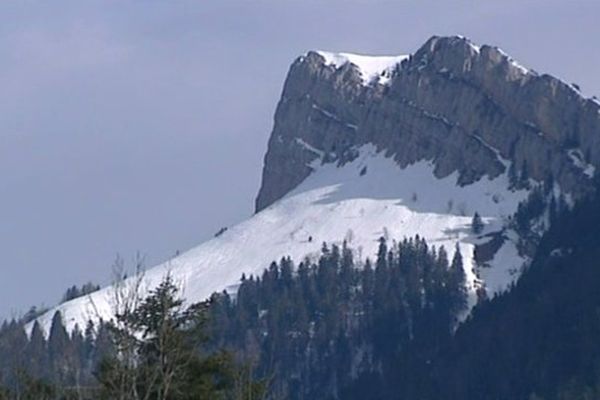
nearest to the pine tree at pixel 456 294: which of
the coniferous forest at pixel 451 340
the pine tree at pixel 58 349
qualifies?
the coniferous forest at pixel 451 340

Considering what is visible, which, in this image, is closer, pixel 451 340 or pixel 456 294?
pixel 451 340

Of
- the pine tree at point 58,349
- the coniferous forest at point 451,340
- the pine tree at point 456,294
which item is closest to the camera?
the pine tree at point 58,349

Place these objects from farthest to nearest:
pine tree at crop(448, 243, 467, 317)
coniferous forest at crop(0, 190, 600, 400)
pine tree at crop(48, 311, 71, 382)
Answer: pine tree at crop(448, 243, 467, 317) < coniferous forest at crop(0, 190, 600, 400) < pine tree at crop(48, 311, 71, 382)

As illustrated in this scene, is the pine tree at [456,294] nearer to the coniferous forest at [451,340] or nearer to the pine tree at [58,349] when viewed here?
the coniferous forest at [451,340]

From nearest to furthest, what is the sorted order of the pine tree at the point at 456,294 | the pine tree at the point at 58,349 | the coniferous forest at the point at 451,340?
the pine tree at the point at 58,349 < the coniferous forest at the point at 451,340 < the pine tree at the point at 456,294

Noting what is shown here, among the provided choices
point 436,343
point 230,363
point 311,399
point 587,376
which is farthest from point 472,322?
point 230,363

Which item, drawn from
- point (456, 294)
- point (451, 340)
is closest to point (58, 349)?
point (451, 340)

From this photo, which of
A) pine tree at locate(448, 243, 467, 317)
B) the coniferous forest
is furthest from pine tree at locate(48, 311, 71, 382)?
pine tree at locate(448, 243, 467, 317)

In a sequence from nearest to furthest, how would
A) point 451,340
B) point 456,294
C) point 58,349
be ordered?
point 58,349, point 451,340, point 456,294

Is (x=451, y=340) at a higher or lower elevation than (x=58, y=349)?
higher

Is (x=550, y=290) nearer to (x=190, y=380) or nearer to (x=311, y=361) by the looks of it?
(x=311, y=361)

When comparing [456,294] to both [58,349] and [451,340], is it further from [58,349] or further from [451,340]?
[58,349]

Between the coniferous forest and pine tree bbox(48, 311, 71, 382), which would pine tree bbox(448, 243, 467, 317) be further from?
pine tree bbox(48, 311, 71, 382)

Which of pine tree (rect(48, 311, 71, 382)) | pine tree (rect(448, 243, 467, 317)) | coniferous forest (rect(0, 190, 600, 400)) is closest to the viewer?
pine tree (rect(48, 311, 71, 382))
